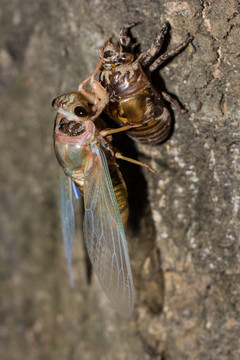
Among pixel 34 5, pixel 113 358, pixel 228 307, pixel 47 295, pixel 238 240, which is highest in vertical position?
pixel 34 5

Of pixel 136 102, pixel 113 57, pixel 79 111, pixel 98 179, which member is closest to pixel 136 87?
pixel 136 102

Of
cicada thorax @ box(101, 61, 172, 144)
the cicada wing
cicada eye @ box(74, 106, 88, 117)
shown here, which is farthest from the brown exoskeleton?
→ the cicada wing

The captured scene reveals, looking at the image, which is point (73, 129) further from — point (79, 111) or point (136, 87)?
point (136, 87)

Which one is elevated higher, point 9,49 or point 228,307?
point 9,49

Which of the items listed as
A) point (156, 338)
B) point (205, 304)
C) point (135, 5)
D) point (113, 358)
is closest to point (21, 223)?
point (113, 358)

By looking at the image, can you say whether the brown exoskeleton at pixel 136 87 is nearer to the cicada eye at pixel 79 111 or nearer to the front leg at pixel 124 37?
the front leg at pixel 124 37

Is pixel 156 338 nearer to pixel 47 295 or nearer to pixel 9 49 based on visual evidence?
pixel 47 295
